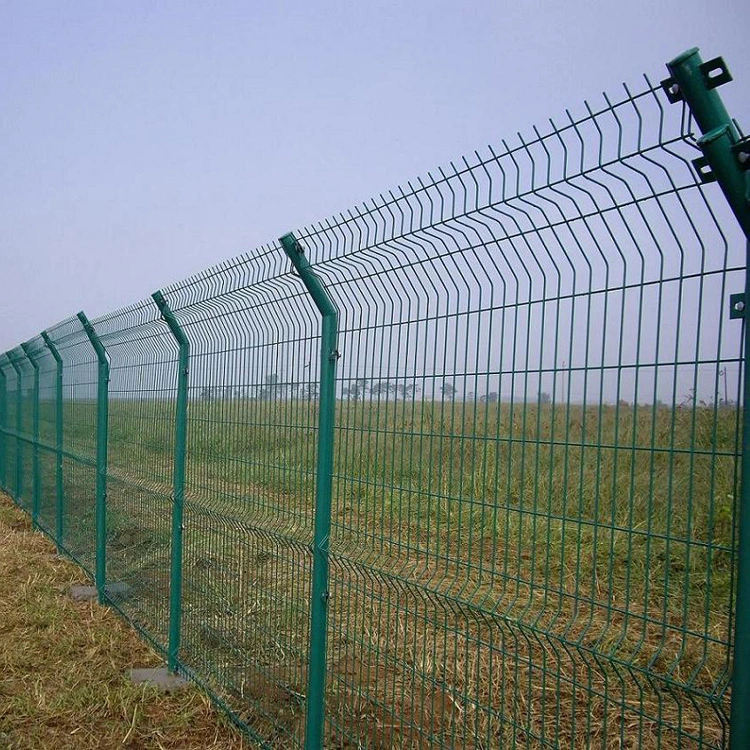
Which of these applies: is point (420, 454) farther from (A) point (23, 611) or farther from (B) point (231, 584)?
(A) point (23, 611)

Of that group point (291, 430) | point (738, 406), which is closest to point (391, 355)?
point (291, 430)

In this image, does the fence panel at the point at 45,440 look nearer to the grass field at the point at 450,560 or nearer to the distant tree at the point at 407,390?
the grass field at the point at 450,560

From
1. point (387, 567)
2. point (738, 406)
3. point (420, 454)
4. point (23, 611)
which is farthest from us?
point (23, 611)

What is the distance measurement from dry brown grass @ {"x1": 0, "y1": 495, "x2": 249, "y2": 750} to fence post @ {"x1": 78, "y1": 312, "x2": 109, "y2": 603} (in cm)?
32

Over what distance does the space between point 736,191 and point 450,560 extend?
138 centimetres

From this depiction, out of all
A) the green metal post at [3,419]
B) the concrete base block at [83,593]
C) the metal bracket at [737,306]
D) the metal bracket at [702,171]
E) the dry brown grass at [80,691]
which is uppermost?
the metal bracket at [702,171]

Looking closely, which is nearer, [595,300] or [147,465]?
[595,300]

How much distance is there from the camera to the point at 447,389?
104 inches

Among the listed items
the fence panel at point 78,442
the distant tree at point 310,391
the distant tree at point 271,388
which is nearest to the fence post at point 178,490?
the distant tree at point 271,388

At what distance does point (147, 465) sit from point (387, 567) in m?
3.32

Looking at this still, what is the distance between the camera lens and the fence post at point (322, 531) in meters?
3.33

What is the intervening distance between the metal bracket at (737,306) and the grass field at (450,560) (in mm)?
228

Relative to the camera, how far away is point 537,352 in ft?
7.44

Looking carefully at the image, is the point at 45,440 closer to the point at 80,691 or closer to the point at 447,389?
the point at 80,691
